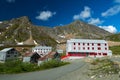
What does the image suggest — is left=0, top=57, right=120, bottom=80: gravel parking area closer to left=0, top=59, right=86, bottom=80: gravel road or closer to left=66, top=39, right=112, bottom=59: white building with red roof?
left=0, top=59, right=86, bottom=80: gravel road

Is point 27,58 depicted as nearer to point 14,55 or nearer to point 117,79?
point 14,55

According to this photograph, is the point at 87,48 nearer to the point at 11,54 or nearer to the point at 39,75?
the point at 11,54

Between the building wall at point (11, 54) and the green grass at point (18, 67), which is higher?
the building wall at point (11, 54)

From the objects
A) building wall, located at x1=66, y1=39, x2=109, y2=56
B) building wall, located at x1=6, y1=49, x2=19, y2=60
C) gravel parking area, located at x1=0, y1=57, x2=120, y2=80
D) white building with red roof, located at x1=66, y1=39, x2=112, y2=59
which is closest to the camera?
gravel parking area, located at x1=0, y1=57, x2=120, y2=80

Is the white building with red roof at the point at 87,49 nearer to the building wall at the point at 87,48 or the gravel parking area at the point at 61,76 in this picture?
the building wall at the point at 87,48

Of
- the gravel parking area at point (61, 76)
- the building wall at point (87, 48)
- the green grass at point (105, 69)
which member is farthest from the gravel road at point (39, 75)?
the building wall at point (87, 48)

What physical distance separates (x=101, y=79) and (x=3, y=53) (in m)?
89.3

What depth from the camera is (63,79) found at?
88.3ft

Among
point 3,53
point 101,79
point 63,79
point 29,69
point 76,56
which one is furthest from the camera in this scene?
point 3,53

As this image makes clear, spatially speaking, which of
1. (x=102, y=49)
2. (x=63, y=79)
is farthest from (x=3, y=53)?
(x=63, y=79)

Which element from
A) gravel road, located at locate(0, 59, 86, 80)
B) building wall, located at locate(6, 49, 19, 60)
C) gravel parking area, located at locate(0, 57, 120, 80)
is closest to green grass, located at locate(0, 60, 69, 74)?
gravel road, located at locate(0, 59, 86, 80)

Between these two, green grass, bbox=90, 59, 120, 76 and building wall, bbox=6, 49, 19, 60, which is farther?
building wall, bbox=6, 49, 19, 60

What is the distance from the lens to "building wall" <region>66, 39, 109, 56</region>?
89.6 meters

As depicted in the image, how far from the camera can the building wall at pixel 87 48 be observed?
294ft
